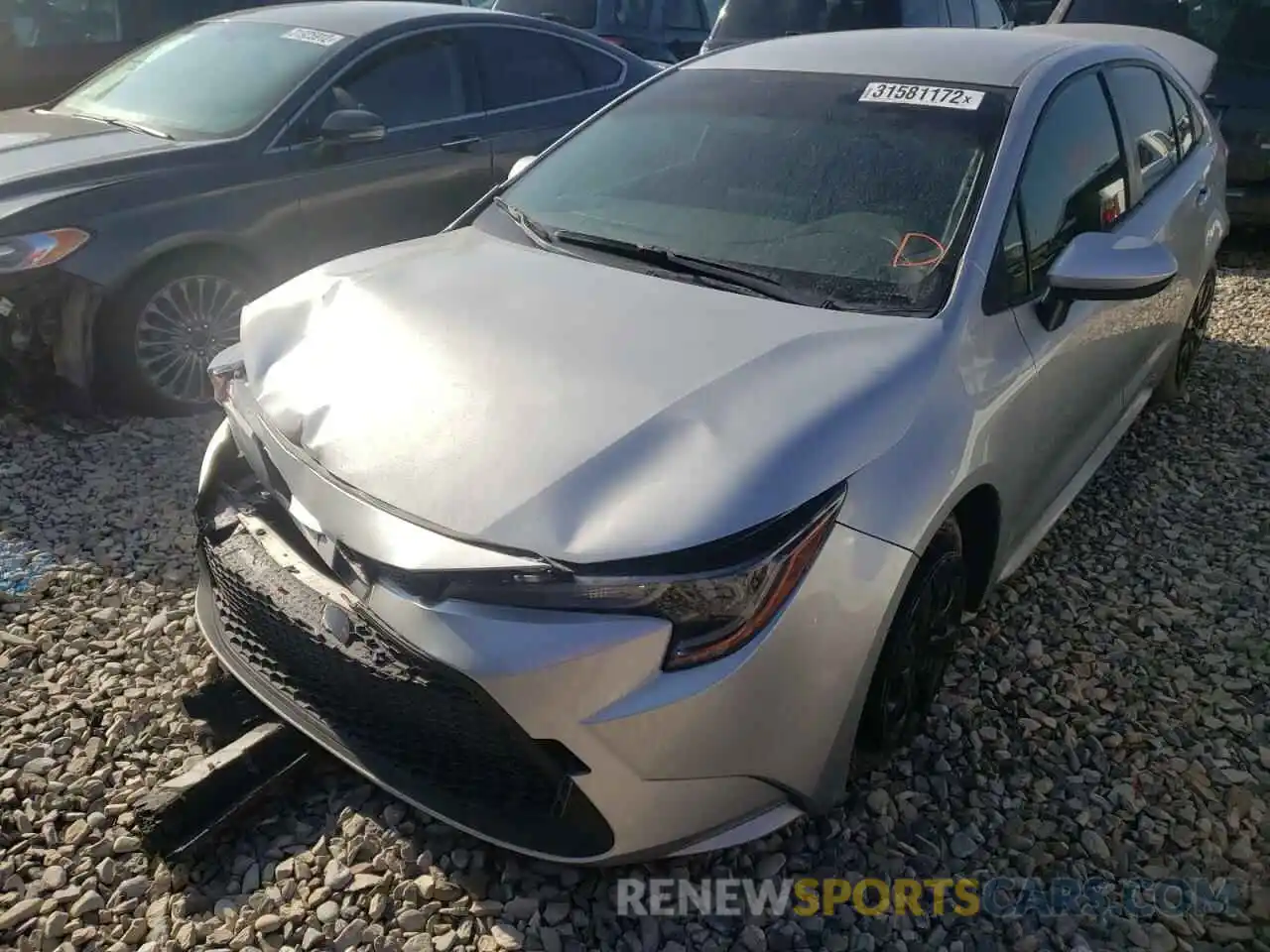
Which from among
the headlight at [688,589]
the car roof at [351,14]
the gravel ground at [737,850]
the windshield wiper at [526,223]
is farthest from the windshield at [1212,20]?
the headlight at [688,589]

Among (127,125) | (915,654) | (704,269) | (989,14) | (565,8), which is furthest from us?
(989,14)

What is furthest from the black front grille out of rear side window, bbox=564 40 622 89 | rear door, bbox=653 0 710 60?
rear door, bbox=653 0 710 60

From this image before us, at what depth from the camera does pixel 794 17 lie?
809 cm

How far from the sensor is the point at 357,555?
2064mm

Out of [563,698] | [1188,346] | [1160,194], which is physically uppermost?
[1160,194]

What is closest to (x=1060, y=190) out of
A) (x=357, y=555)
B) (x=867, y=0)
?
(x=357, y=555)

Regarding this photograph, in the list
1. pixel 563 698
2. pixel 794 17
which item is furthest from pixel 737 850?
pixel 794 17

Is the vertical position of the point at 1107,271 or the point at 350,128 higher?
the point at 1107,271

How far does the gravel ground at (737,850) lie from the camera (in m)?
2.26

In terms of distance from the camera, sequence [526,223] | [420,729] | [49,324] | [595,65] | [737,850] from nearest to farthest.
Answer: [420,729] < [737,850] < [526,223] < [49,324] < [595,65]

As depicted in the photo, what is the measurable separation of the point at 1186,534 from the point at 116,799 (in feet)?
11.9

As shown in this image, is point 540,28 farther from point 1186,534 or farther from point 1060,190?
point 1186,534

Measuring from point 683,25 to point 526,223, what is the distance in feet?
21.1

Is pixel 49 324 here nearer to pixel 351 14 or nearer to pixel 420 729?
A: pixel 351 14
